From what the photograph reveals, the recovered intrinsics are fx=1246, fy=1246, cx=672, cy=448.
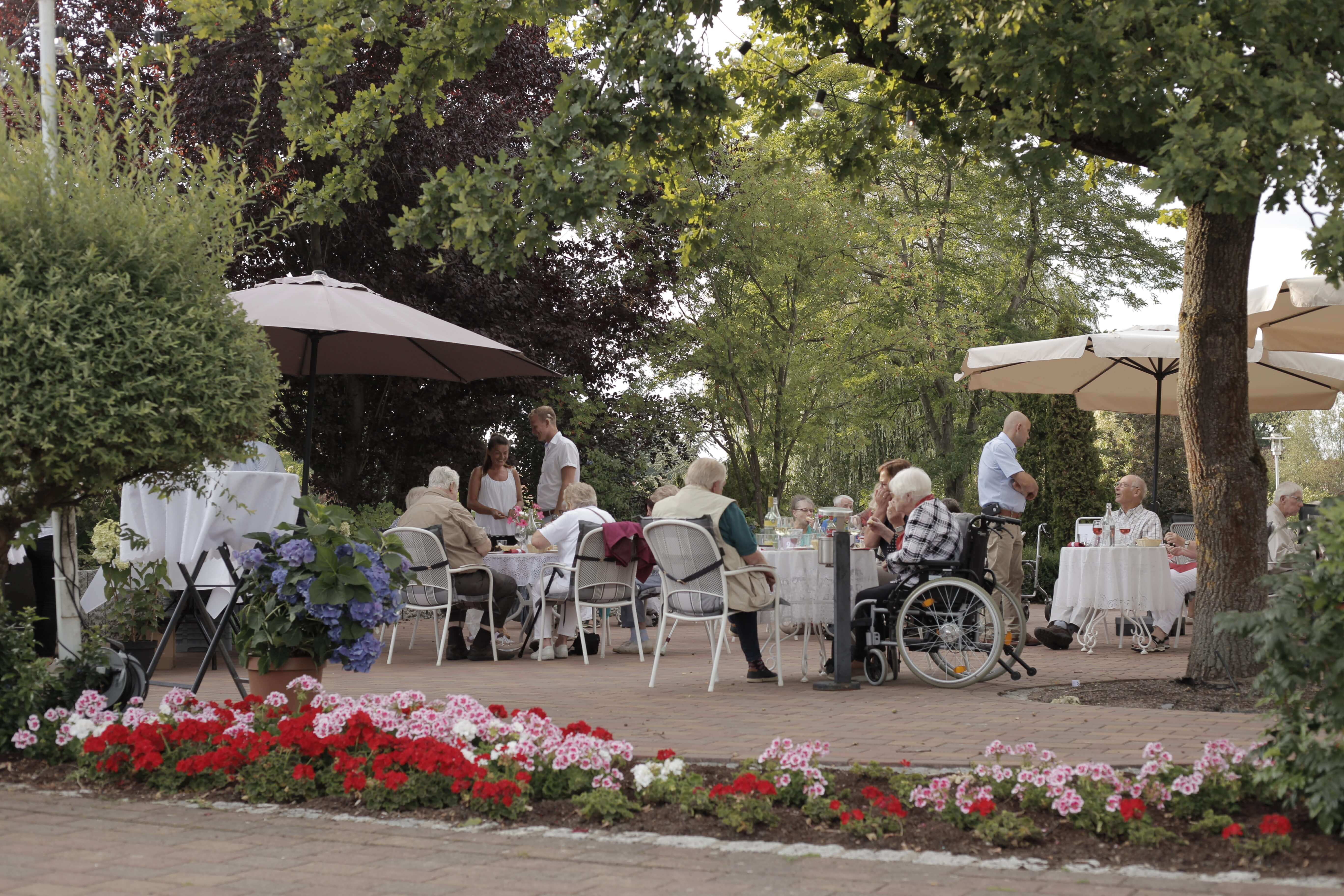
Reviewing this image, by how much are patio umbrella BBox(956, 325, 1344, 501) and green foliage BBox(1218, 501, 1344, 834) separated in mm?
6399

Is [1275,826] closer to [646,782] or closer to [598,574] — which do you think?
[646,782]

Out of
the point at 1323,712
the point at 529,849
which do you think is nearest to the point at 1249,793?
the point at 1323,712

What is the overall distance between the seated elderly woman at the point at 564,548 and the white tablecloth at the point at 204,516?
99.8 inches

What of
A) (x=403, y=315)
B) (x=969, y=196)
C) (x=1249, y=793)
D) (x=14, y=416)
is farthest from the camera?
(x=969, y=196)

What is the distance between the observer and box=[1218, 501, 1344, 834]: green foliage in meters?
3.43

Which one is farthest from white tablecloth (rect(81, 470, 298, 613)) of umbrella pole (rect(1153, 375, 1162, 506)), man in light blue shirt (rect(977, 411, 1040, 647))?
umbrella pole (rect(1153, 375, 1162, 506))

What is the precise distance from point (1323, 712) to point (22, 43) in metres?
14.9

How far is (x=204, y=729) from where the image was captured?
4.64 metres

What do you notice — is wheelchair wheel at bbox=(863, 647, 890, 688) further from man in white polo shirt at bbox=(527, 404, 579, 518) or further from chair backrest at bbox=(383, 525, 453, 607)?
man in white polo shirt at bbox=(527, 404, 579, 518)

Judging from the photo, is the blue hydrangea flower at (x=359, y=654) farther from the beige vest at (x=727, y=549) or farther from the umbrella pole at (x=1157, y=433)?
the umbrella pole at (x=1157, y=433)

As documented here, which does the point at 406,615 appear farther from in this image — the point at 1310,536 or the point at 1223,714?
the point at 1310,536

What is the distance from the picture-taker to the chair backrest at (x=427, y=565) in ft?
29.5

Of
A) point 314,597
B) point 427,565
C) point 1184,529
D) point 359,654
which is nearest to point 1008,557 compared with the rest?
point 427,565

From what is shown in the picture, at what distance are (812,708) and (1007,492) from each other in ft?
13.1
